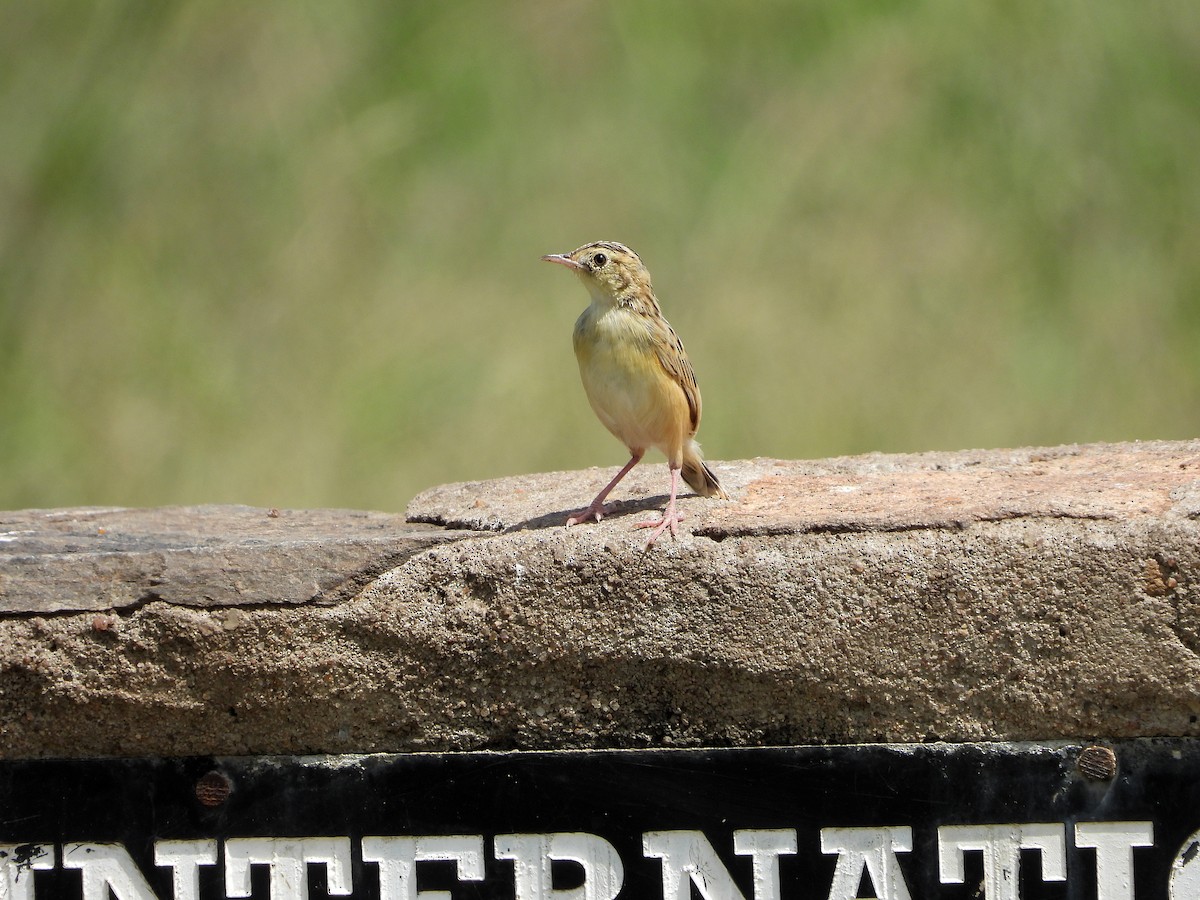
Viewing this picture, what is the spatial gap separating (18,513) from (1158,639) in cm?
290

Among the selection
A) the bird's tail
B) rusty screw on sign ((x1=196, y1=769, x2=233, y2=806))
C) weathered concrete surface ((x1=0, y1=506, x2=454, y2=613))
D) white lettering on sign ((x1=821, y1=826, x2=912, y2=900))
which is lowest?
white lettering on sign ((x1=821, y1=826, x2=912, y2=900))

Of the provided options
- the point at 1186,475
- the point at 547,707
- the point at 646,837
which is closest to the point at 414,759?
the point at 547,707

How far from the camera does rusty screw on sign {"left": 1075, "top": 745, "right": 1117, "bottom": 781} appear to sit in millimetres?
2488

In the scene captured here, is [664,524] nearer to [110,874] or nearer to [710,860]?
[710,860]

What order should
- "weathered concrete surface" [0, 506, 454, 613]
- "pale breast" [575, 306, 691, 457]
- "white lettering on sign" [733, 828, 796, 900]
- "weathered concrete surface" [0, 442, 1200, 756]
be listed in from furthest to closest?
"pale breast" [575, 306, 691, 457]
"weathered concrete surface" [0, 506, 454, 613]
"white lettering on sign" [733, 828, 796, 900]
"weathered concrete surface" [0, 442, 1200, 756]

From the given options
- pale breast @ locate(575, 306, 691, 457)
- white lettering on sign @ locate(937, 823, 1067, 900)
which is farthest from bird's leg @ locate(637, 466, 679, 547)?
white lettering on sign @ locate(937, 823, 1067, 900)

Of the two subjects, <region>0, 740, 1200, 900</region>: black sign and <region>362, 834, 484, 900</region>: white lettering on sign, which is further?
<region>362, 834, 484, 900</region>: white lettering on sign

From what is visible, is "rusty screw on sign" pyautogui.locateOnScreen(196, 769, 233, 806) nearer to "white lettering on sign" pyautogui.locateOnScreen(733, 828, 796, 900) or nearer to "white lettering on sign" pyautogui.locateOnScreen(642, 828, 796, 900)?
"white lettering on sign" pyautogui.locateOnScreen(642, 828, 796, 900)

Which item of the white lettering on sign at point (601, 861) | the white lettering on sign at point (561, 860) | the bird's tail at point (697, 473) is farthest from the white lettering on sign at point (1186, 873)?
the bird's tail at point (697, 473)

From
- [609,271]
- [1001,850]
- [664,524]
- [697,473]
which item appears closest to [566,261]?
[609,271]

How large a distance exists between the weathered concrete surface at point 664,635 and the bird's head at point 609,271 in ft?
2.57

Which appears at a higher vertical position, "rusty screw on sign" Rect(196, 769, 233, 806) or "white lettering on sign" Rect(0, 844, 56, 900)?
"rusty screw on sign" Rect(196, 769, 233, 806)

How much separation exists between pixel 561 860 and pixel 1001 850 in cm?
83

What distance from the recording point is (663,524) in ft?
8.77
